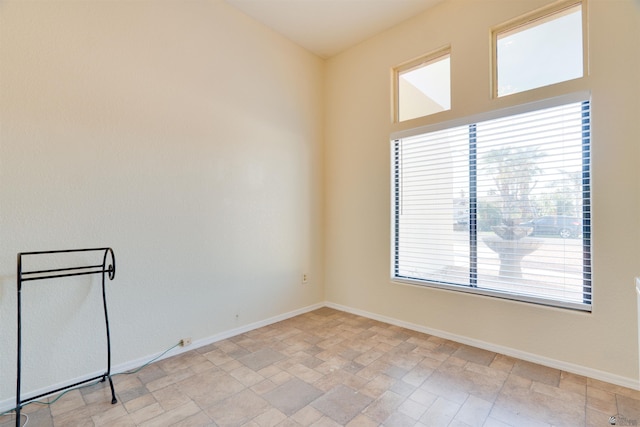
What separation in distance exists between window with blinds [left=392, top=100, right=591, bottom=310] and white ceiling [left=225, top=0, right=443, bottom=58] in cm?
130

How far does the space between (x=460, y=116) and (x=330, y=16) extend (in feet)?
5.66

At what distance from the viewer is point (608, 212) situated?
2.10m

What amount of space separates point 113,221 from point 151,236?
294 mm

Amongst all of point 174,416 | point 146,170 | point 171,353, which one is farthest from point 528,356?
point 146,170

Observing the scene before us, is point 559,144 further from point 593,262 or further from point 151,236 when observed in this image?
point 151,236

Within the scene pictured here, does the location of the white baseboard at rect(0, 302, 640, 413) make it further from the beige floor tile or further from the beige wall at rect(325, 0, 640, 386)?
the beige floor tile

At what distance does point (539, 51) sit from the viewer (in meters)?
2.46

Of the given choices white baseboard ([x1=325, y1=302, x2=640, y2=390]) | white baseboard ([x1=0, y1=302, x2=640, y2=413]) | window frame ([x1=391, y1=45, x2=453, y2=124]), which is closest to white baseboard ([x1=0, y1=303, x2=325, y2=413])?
white baseboard ([x1=0, y1=302, x2=640, y2=413])

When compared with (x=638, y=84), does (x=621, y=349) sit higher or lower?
lower

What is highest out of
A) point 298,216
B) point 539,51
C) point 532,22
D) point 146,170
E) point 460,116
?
point 532,22

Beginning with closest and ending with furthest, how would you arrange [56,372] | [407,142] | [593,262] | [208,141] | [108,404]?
[108,404] < [56,372] < [593,262] < [208,141] < [407,142]

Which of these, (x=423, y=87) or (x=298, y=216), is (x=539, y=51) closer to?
(x=423, y=87)

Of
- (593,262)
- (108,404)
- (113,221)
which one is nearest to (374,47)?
(593,262)

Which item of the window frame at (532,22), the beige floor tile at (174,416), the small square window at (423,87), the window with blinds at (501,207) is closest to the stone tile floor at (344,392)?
the beige floor tile at (174,416)
